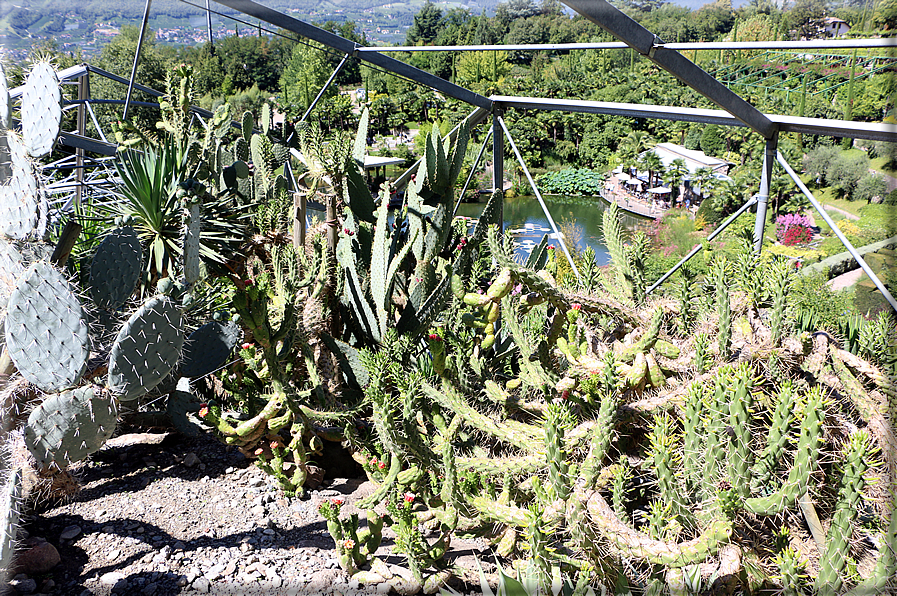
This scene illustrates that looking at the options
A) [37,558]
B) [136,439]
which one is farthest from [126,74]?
[37,558]

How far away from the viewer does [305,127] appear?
4.30m

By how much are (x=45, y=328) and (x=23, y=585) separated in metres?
0.72

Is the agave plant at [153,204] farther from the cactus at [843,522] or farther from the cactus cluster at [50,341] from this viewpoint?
the cactus at [843,522]

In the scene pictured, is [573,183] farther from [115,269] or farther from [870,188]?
[115,269]

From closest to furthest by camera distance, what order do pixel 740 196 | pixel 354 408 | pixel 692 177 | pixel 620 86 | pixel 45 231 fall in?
pixel 45 231, pixel 354 408, pixel 740 196, pixel 692 177, pixel 620 86

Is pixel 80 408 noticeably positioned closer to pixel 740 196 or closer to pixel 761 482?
pixel 761 482

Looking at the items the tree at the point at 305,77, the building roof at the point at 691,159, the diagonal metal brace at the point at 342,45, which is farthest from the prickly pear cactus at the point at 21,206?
the tree at the point at 305,77

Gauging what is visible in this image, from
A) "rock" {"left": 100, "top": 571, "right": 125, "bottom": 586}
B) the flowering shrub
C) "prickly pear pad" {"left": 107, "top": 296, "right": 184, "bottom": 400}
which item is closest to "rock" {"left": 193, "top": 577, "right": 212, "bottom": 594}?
"rock" {"left": 100, "top": 571, "right": 125, "bottom": 586}

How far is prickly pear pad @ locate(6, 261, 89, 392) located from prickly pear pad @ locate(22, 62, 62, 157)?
435mm

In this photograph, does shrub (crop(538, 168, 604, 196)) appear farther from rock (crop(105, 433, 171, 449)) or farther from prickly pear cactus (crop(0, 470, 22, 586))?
prickly pear cactus (crop(0, 470, 22, 586))

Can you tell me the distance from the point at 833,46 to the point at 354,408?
2.25 meters

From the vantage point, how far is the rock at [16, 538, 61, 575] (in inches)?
71.4

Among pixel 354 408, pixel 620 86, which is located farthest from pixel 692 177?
pixel 354 408

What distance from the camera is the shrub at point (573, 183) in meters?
28.1
